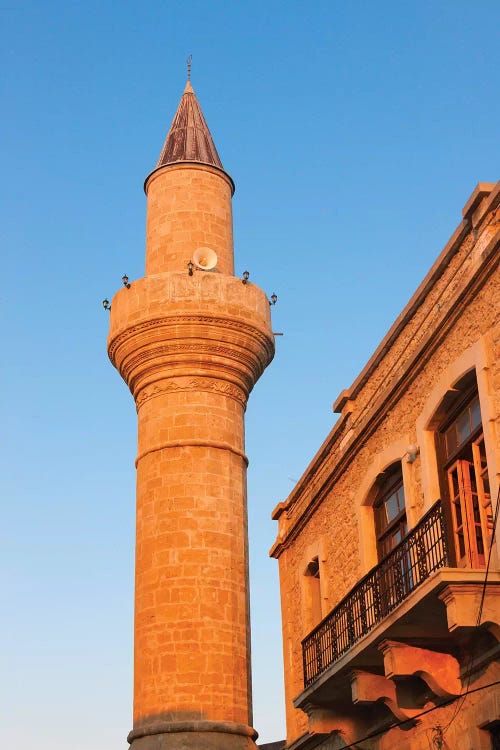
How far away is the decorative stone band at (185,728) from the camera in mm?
15742

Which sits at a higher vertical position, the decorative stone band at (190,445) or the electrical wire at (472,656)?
the decorative stone band at (190,445)

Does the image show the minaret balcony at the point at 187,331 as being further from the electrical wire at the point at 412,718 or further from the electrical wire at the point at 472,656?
the electrical wire at the point at 472,656

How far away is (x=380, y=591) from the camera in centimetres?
1170

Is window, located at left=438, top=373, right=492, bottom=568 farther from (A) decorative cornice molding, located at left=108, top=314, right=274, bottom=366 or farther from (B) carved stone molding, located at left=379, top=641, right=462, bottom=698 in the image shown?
(A) decorative cornice molding, located at left=108, top=314, right=274, bottom=366

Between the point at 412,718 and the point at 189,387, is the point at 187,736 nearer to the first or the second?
the point at 412,718

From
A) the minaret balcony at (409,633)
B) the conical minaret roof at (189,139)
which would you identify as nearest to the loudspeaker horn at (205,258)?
the conical minaret roof at (189,139)

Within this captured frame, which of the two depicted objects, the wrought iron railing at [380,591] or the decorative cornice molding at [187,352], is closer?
the wrought iron railing at [380,591]

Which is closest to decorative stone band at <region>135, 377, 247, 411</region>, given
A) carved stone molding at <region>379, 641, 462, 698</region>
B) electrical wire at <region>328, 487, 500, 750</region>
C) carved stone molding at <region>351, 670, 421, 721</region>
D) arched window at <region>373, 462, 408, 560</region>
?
arched window at <region>373, 462, 408, 560</region>

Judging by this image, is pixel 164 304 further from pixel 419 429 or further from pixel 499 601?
pixel 499 601

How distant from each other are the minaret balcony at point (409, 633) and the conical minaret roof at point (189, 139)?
1007 cm

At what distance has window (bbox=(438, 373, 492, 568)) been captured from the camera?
10.6 m

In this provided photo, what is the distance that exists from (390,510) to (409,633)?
282 centimetres

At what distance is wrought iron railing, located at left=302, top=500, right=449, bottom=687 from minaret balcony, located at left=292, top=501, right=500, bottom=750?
12mm

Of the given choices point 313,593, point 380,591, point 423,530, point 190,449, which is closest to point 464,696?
point 380,591
